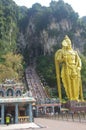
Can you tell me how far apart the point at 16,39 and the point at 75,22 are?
12026 mm

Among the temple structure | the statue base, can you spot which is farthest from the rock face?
the temple structure

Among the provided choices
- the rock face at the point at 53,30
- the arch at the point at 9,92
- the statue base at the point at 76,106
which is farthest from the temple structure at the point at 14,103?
the rock face at the point at 53,30

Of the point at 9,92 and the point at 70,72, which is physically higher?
the point at 70,72

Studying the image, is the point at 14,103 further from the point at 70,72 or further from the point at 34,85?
the point at 34,85

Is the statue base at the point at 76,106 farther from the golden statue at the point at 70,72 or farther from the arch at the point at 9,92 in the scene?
the arch at the point at 9,92

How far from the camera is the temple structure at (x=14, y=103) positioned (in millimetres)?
19891

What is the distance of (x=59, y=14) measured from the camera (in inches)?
2256

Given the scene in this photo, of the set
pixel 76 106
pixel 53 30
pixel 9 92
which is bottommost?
pixel 76 106

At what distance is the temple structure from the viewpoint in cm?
1989

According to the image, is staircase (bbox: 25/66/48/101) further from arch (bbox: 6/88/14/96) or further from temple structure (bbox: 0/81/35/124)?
arch (bbox: 6/88/14/96)

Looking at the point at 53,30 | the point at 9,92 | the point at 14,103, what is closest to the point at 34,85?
the point at 53,30

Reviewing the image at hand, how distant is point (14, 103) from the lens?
66.0ft

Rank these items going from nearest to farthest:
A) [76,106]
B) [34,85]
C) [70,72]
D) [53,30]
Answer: [76,106] < [70,72] < [34,85] < [53,30]

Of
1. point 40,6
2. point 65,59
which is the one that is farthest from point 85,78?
point 40,6
